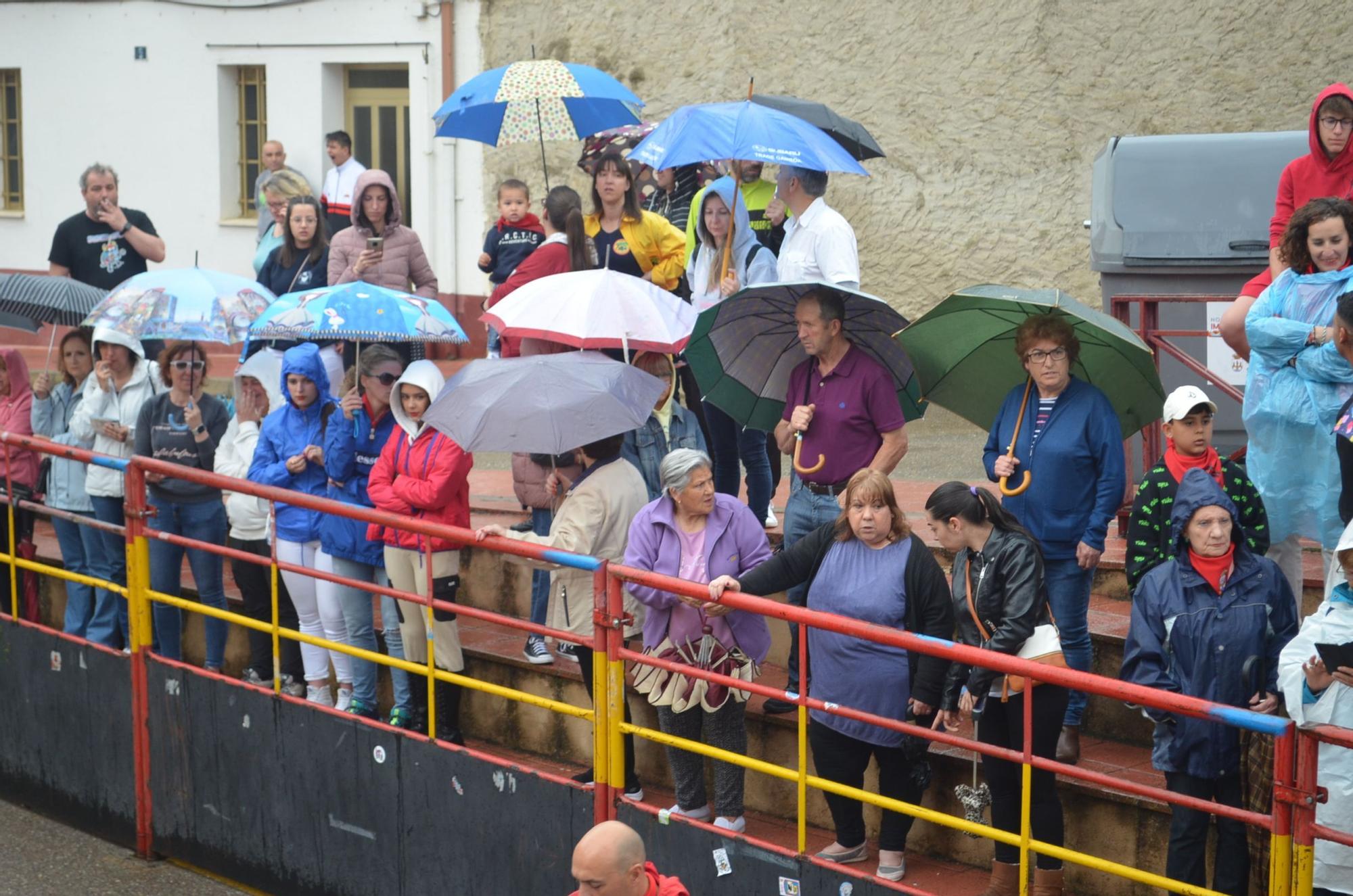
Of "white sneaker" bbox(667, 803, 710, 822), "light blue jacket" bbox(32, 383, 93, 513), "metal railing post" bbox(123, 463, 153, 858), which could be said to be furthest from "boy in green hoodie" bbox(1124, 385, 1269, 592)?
"light blue jacket" bbox(32, 383, 93, 513)

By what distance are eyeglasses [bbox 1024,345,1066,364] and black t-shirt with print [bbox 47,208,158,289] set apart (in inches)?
249

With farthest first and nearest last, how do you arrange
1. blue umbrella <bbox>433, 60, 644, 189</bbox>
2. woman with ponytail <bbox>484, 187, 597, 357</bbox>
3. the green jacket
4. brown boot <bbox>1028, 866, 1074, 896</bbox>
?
1. blue umbrella <bbox>433, 60, 644, 189</bbox>
2. woman with ponytail <bbox>484, 187, 597, 357</bbox>
3. the green jacket
4. brown boot <bbox>1028, 866, 1074, 896</bbox>

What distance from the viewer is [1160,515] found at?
572cm


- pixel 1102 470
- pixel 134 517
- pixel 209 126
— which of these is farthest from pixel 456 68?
pixel 1102 470

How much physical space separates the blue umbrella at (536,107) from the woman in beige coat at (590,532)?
11.2ft

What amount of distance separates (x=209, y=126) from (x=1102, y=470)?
45.2ft

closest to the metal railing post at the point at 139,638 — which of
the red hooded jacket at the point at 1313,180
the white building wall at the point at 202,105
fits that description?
the red hooded jacket at the point at 1313,180

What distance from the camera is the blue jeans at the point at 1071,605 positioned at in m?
6.12

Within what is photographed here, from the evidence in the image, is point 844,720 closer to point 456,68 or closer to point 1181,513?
point 1181,513

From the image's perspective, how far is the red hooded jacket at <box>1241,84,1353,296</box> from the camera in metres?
6.50

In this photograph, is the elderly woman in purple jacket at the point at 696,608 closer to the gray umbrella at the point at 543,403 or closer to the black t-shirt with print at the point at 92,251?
the gray umbrella at the point at 543,403

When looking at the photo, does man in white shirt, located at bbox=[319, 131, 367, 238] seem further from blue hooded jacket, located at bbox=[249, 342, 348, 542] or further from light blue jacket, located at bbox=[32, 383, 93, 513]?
blue hooded jacket, located at bbox=[249, 342, 348, 542]

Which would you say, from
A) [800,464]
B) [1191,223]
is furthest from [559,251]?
[1191,223]

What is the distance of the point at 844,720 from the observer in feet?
18.6
